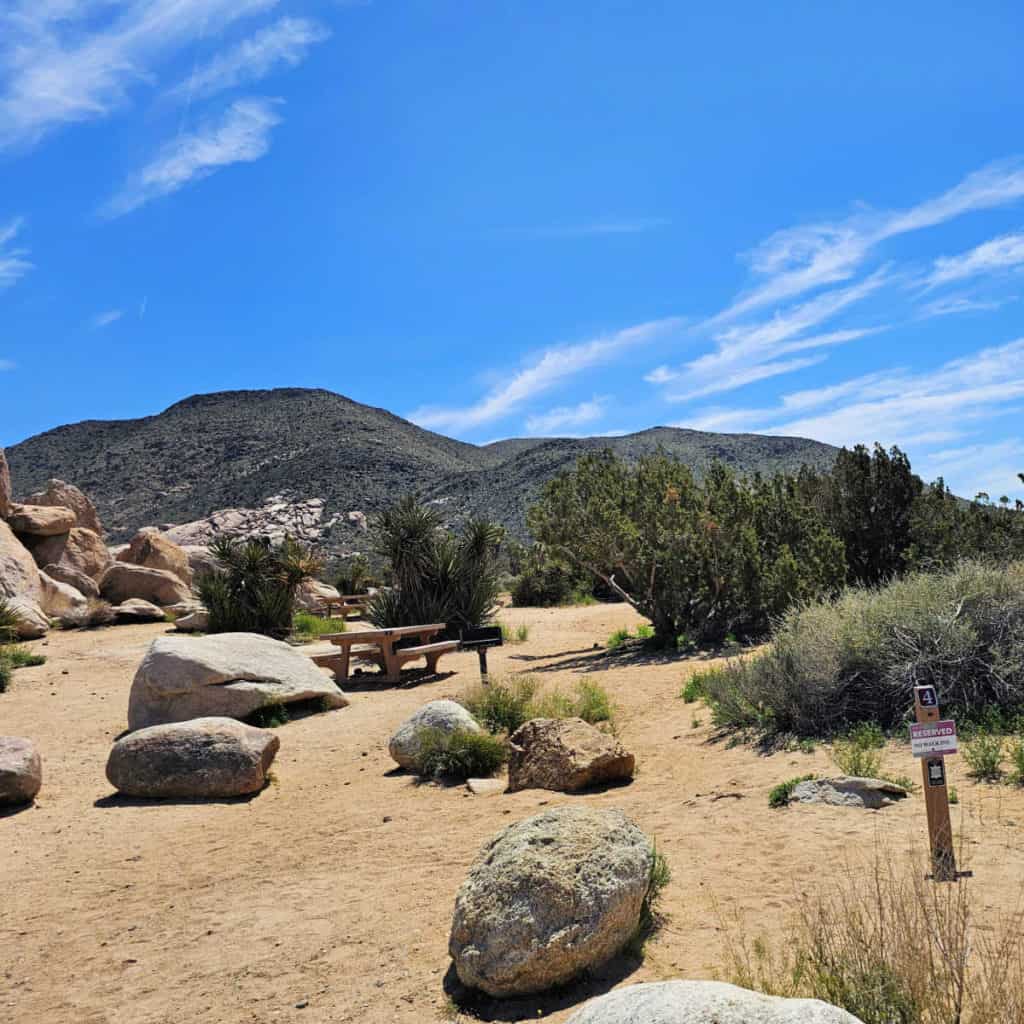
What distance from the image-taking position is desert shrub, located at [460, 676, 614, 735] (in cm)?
970

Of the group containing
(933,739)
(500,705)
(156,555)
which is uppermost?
(156,555)

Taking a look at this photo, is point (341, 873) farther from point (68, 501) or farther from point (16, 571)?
point (68, 501)

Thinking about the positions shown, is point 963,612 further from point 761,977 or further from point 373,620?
point 373,620

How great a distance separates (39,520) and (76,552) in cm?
134

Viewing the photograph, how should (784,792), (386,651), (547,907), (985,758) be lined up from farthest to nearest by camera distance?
1. (386,651)
2. (784,792)
3. (985,758)
4. (547,907)

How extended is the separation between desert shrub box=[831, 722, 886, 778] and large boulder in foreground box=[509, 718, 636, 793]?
68.5 inches

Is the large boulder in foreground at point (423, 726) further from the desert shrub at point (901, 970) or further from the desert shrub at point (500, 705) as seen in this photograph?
the desert shrub at point (901, 970)

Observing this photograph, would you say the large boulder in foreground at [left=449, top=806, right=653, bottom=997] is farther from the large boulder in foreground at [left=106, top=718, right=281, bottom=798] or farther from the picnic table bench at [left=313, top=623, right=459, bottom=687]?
the picnic table bench at [left=313, top=623, right=459, bottom=687]

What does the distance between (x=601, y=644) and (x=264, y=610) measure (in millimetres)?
6579

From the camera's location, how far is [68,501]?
24.6 metres

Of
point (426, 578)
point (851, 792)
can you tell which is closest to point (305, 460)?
point (426, 578)

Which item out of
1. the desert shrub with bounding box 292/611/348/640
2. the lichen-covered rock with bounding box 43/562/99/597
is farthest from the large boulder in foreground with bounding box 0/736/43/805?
the lichen-covered rock with bounding box 43/562/99/597

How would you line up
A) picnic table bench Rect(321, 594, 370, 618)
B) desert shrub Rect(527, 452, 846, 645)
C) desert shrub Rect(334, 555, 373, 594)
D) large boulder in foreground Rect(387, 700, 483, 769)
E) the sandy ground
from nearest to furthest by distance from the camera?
the sandy ground < large boulder in foreground Rect(387, 700, 483, 769) < desert shrub Rect(527, 452, 846, 645) < picnic table bench Rect(321, 594, 370, 618) < desert shrub Rect(334, 555, 373, 594)

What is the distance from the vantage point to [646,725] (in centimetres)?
966
